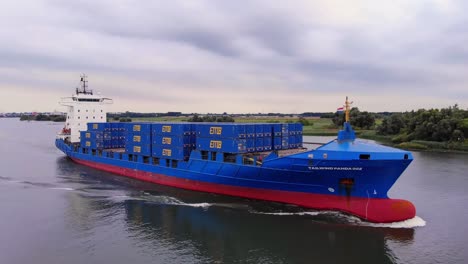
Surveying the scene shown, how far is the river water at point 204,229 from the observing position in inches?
736

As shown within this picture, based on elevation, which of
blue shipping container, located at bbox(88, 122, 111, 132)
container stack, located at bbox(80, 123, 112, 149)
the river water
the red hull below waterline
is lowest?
the river water

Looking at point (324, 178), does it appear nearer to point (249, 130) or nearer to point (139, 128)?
point (249, 130)

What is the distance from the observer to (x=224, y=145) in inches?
1104

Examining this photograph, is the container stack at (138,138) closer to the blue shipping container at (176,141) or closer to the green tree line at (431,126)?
the blue shipping container at (176,141)

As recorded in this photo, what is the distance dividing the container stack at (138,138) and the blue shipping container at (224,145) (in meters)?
7.26

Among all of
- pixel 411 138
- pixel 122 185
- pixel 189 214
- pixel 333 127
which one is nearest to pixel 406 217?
pixel 189 214

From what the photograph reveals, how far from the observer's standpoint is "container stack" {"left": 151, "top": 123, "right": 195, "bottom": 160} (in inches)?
1229

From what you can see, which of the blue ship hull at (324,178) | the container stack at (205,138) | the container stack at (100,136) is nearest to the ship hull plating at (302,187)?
the blue ship hull at (324,178)

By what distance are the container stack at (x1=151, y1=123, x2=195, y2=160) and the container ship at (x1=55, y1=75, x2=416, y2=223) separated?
8 cm

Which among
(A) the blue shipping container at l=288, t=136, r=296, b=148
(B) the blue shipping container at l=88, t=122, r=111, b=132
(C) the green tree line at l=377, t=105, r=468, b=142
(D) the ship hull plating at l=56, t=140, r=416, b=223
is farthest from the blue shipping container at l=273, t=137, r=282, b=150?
(C) the green tree line at l=377, t=105, r=468, b=142

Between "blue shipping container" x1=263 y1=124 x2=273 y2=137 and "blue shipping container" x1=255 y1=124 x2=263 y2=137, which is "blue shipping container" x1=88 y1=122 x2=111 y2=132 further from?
"blue shipping container" x1=263 y1=124 x2=273 y2=137

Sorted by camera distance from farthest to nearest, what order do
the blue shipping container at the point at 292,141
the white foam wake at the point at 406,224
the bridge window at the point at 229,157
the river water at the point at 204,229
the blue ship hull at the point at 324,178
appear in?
the blue shipping container at the point at 292,141 → the bridge window at the point at 229,157 → the blue ship hull at the point at 324,178 → the white foam wake at the point at 406,224 → the river water at the point at 204,229

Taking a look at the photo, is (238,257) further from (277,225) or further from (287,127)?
(287,127)

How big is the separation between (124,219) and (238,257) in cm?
952
